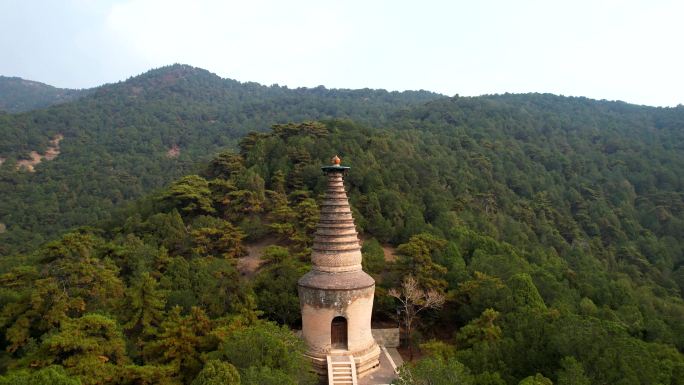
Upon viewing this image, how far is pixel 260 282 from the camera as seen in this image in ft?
81.8

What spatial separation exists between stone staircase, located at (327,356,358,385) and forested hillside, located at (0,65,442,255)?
42839 mm

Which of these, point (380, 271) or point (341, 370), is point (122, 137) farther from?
point (341, 370)

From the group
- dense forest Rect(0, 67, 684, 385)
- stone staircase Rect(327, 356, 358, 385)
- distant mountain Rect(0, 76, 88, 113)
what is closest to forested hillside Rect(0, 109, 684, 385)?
dense forest Rect(0, 67, 684, 385)

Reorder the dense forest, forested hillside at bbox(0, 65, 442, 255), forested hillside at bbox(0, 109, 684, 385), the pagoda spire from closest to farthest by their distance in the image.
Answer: forested hillside at bbox(0, 109, 684, 385), the dense forest, the pagoda spire, forested hillside at bbox(0, 65, 442, 255)

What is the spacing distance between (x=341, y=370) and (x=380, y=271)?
1104cm

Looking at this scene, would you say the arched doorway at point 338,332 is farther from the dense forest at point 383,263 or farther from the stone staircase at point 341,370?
the dense forest at point 383,263

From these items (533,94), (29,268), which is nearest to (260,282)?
(29,268)

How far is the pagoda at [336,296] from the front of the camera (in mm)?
17219

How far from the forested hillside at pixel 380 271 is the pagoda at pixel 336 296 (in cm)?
123

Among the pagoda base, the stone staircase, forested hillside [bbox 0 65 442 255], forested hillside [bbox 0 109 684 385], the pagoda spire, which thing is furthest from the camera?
forested hillside [bbox 0 65 442 255]

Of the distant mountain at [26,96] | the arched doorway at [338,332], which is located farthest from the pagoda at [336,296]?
the distant mountain at [26,96]

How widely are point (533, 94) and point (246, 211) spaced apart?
5126 inches

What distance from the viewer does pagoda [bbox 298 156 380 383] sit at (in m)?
17.2

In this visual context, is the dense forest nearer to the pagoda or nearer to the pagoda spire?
the pagoda
